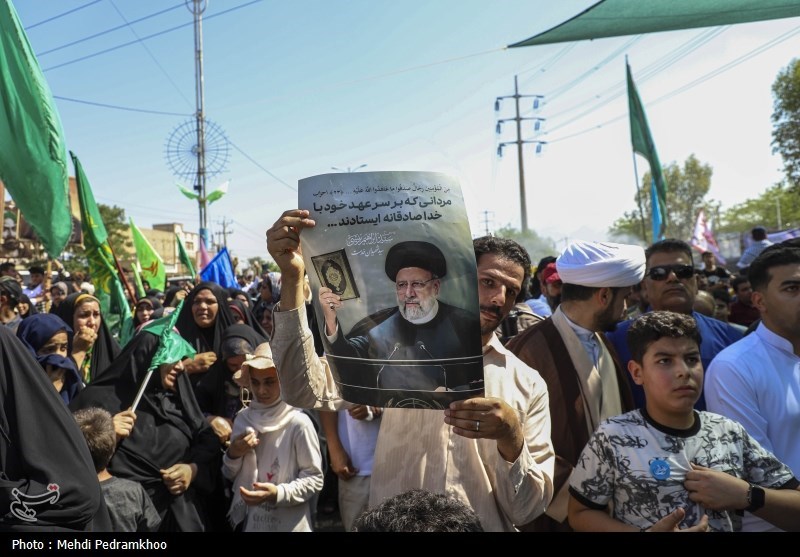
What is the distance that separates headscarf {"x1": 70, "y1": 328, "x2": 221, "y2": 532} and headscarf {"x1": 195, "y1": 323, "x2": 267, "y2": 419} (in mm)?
375

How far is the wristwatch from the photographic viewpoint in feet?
6.25

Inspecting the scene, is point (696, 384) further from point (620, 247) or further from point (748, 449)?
point (620, 247)

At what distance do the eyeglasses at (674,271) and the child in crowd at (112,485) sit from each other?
3.07m

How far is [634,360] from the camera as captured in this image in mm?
2359

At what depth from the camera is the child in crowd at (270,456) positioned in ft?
10.8

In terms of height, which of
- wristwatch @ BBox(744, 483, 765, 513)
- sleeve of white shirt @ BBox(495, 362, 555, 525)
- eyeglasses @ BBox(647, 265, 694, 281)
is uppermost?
eyeglasses @ BBox(647, 265, 694, 281)

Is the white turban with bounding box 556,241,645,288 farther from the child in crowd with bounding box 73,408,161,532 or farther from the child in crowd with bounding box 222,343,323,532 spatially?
the child in crowd with bounding box 73,408,161,532

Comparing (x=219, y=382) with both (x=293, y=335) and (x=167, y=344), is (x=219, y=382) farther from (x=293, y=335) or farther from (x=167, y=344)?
(x=293, y=335)

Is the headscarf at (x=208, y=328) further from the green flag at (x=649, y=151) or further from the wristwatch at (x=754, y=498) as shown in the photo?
the green flag at (x=649, y=151)

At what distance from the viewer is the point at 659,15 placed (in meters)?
3.82

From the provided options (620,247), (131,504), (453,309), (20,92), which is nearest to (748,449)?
(620,247)

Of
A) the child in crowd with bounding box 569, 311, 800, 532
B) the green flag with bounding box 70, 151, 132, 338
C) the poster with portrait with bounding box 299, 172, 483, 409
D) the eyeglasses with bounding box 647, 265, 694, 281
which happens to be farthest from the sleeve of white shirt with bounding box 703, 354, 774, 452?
the green flag with bounding box 70, 151, 132, 338

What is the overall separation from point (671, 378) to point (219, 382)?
10.2 feet
